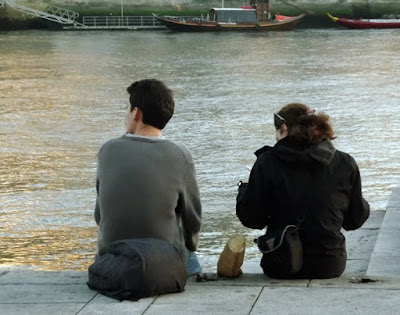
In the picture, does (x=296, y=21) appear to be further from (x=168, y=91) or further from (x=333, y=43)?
(x=168, y=91)

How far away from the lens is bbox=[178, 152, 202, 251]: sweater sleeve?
4254mm

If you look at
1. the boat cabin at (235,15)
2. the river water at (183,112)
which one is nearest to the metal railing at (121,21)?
the boat cabin at (235,15)

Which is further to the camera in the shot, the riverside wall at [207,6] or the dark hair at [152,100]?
the riverside wall at [207,6]

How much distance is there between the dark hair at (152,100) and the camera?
414 centimetres

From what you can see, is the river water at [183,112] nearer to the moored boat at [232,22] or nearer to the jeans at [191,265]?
the jeans at [191,265]

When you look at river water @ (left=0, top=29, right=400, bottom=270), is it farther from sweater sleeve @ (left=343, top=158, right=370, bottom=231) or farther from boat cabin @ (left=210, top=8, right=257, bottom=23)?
boat cabin @ (left=210, top=8, right=257, bottom=23)

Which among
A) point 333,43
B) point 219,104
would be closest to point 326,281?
point 219,104

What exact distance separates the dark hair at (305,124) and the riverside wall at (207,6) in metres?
44.8

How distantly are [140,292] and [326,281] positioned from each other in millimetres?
723

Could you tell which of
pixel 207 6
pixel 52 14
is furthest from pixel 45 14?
pixel 207 6

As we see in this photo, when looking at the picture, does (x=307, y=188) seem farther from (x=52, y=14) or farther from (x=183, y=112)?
(x=52, y=14)

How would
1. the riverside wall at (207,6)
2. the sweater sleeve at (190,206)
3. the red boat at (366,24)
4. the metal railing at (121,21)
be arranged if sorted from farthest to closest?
the riverside wall at (207,6), the metal railing at (121,21), the red boat at (366,24), the sweater sleeve at (190,206)

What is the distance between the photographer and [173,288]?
4027 millimetres

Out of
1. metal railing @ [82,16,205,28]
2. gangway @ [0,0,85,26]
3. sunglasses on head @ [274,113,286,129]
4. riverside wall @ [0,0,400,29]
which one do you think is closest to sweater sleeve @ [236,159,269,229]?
sunglasses on head @ [274,113,286,129]
